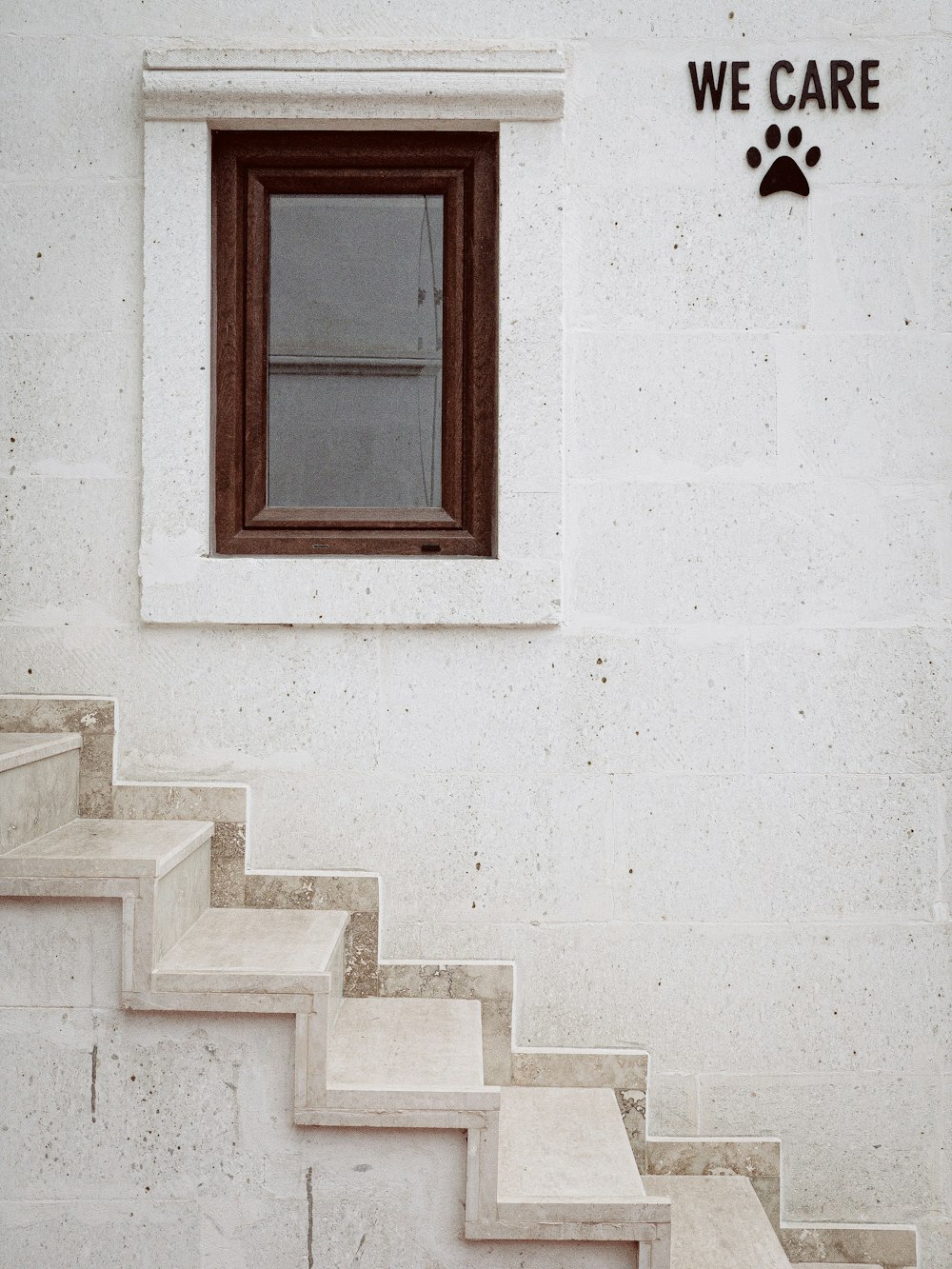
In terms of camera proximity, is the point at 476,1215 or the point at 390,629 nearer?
the point at 476,1215

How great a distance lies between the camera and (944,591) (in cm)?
248

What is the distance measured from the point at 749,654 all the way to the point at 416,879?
989 millimetres

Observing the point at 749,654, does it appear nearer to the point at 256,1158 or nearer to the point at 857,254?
the point at 857,254

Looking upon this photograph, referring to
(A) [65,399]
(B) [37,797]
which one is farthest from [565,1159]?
(A) [65,399]

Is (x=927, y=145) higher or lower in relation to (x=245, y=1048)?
higher

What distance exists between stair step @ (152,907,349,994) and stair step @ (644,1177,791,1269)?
921 mm

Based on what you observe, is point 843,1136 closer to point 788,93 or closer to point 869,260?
point 869,260

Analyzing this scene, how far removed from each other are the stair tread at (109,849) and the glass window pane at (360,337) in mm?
887

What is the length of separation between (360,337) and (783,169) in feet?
3.67

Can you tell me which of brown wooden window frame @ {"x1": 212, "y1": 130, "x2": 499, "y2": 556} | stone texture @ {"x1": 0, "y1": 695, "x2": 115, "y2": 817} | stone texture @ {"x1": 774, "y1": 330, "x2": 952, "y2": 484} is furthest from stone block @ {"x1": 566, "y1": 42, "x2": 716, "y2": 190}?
stone texture @ {"x1": 0, "y1": 695, "x2": 115, "y2": 817}

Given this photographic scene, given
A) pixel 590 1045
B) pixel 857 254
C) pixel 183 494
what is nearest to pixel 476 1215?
pixel 590 1045

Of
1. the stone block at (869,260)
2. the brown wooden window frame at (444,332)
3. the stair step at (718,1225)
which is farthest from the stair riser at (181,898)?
the stone block at (869,260)

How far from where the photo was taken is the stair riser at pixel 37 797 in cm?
208

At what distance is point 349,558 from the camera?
2469 mm
